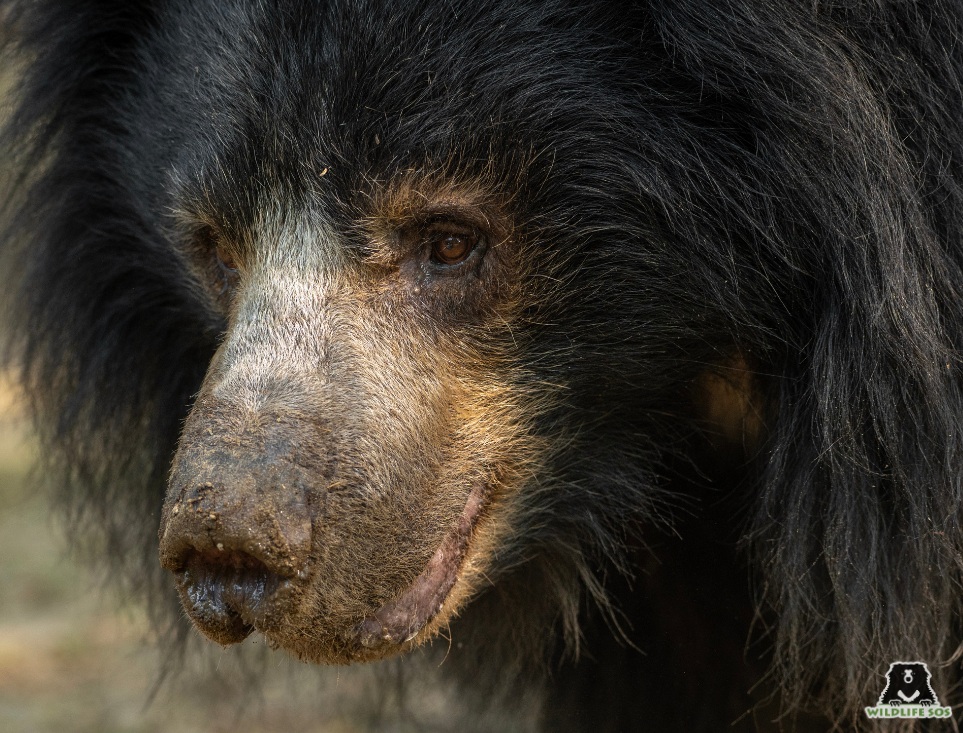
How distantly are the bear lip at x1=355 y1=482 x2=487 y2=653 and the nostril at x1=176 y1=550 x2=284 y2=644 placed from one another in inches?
9.4

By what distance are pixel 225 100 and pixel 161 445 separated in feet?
3.89

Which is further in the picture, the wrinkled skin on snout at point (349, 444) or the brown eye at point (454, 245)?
the brown eye at point (454, 245)

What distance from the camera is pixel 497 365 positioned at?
272cm

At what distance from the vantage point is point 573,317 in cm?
273

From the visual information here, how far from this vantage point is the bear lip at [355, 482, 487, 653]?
2541mm

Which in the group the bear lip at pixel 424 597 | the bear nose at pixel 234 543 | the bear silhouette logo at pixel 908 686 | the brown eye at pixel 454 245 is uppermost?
the brown eye at pixel 454 245

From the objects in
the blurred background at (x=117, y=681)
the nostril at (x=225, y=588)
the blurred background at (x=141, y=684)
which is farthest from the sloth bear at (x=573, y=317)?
the blurred background at (x=117, y=681)

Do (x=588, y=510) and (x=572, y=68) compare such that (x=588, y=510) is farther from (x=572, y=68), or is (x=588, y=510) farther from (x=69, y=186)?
(x=69, y=186)

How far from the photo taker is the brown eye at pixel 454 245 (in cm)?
270

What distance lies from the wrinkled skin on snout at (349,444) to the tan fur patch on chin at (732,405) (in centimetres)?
44

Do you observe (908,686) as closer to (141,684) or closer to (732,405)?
(732,405)

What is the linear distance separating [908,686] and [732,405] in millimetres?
738

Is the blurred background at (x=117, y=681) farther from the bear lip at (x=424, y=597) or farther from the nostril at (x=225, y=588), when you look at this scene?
→ the nostril at (x=225, y=588)

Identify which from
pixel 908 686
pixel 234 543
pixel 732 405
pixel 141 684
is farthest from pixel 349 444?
pixel 141 684
